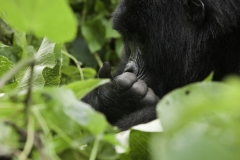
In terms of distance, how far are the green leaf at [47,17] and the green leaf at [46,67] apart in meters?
0.43

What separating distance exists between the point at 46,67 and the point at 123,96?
296 millimetres

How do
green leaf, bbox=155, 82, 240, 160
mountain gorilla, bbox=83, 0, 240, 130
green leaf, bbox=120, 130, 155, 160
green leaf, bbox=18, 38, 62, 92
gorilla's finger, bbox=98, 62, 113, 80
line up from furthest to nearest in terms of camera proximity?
gorilla's finger, bbox=98, 62, 113, 80 < mountain gorilla, bbox=83, 0, 240, 130 < green leaf, bbox=18, 38, 62, 92 < green leaf, bbox=120, 130, 155, 160 < green leaf, bbox=155, 82, 240, 160

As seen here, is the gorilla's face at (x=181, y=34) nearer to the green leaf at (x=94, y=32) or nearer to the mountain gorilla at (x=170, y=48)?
the mountain gorilla at (x=170, y=48)

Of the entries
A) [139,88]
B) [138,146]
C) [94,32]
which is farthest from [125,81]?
[94,32]

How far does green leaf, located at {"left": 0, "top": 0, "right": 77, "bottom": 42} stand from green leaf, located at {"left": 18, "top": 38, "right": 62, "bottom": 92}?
43 centimetres

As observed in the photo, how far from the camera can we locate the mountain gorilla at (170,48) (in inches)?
52.3

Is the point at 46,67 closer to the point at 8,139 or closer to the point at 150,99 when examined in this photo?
the point at 150,99

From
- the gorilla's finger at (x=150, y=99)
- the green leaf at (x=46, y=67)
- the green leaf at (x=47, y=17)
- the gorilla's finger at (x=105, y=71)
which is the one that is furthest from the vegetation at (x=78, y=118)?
the gorilla's finger at (x=105, y=71)

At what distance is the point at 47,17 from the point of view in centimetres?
65

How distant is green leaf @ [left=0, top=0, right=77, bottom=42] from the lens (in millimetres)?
639

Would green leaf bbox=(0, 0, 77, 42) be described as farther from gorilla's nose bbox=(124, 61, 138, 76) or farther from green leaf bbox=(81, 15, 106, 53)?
green leaf bbox=(81, 15, 106, 53)

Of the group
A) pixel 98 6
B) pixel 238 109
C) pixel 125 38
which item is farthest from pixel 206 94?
pixel 98 6

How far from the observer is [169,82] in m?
1.43

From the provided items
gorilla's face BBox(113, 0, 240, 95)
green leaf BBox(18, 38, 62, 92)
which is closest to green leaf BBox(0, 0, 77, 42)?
green leaf BBox(18, 38, 62, 92)
